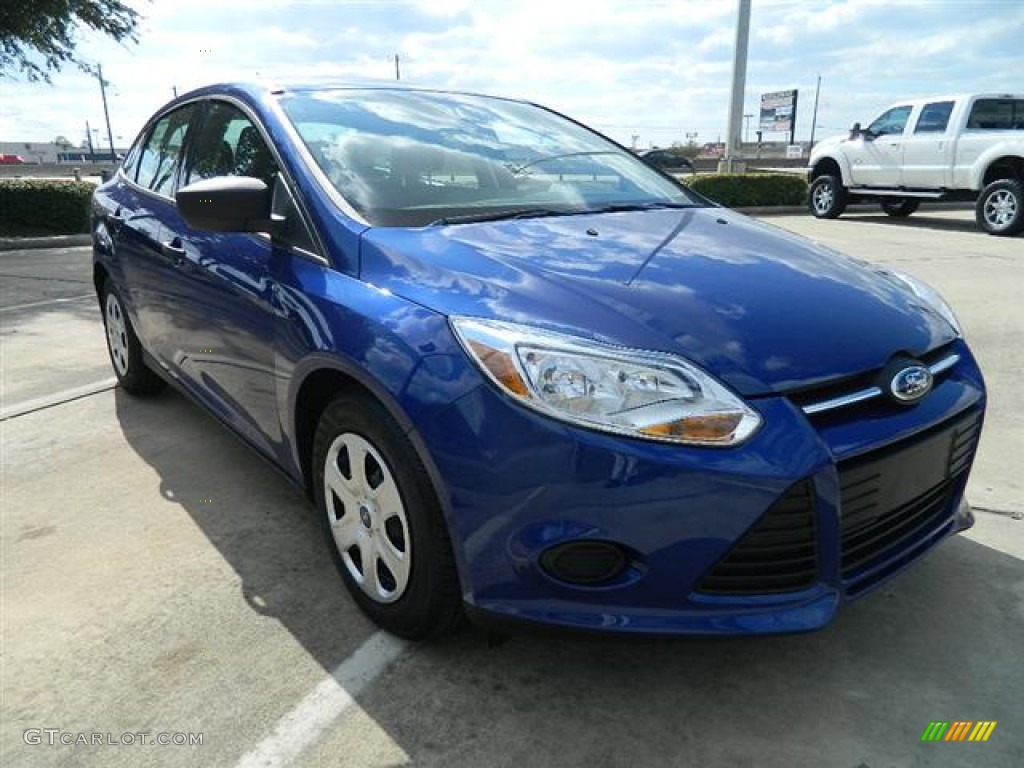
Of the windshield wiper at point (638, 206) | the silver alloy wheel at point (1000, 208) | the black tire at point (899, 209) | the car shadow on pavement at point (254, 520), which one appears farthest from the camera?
the black tire at point (899, 209)

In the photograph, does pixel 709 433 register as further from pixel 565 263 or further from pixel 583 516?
pixel 565 263

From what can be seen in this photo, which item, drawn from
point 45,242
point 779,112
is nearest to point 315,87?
point 45,242

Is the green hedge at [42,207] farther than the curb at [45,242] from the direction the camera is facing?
Yes

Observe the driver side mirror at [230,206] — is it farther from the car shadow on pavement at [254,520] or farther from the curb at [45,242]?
the curb at [45,242]

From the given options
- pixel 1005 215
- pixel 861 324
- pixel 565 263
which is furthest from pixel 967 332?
pixel 1005 215

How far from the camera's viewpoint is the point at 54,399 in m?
4.32

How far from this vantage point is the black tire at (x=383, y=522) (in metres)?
1.93

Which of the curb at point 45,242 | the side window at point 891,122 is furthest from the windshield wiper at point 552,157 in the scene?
the side window at point 891,122

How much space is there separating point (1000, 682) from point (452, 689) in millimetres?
1400

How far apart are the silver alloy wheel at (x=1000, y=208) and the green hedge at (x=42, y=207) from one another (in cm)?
1341

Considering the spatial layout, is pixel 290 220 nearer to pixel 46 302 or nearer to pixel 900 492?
pixel 900 492

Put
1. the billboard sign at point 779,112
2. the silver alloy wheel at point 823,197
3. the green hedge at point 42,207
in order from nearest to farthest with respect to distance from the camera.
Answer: the green hedge at point 42,207 < the silver alloy wheel at point 823,197 < the billboard sign at point 779,112

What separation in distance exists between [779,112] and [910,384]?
47576 mm

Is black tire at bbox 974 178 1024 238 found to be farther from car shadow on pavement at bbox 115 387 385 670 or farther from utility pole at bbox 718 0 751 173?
car shadow on pavement at bbox 115 387 385 670
